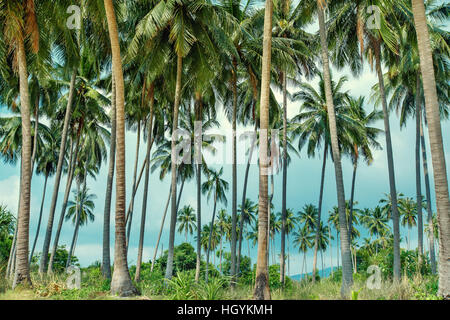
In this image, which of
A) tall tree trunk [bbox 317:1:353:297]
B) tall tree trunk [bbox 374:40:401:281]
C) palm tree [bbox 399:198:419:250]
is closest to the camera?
tall tree trunk [bbox 317:1:353:297]

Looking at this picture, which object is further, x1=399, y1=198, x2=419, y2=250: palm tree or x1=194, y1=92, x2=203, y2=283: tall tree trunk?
x1=399, y1=198, x2=419, y2=250: palm tree

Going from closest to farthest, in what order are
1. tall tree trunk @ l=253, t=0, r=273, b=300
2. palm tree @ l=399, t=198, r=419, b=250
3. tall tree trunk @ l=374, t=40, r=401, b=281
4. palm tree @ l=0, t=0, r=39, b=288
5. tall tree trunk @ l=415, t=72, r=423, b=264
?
tall tree trunk @ l=253, t=0, r=273, b=300
palm tree @ l=0, t=0, r=39, b=288
tall tree trunk @ l=374, t=40, r=401, b=281
tall tree trunk @ l=415, t=72, r=423, b=264
palm tree @ l=399, t=198, r=419, b=250

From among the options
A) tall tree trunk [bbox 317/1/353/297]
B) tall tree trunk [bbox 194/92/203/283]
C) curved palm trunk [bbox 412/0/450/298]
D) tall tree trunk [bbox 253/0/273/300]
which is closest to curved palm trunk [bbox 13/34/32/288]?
tall tree trunk [bbox 253/0/273/300]

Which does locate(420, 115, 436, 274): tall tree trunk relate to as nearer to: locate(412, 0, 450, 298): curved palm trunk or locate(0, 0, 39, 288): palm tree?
locate(412, 0, 450, 298): curved palm trunk

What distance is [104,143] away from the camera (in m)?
29.4

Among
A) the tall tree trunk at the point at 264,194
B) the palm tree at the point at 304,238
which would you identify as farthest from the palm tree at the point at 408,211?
the tall tree trunk at the point at 264,194

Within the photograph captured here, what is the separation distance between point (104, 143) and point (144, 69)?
13738 millimetres

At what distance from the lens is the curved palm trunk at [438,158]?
868cm

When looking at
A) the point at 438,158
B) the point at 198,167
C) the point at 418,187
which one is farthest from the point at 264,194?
the point at 418,187

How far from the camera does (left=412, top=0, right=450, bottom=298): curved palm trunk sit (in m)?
8.68

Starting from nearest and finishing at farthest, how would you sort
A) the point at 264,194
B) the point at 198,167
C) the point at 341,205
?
1. the point at 264,194
2. the point at 341,205
3. the point at 198,167

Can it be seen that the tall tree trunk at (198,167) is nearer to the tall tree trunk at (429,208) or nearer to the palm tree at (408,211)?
the tall tree trunk at (429,208)

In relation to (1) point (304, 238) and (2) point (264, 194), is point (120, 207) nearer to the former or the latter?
(2) point (264, 194)

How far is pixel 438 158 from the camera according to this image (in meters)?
9.25
